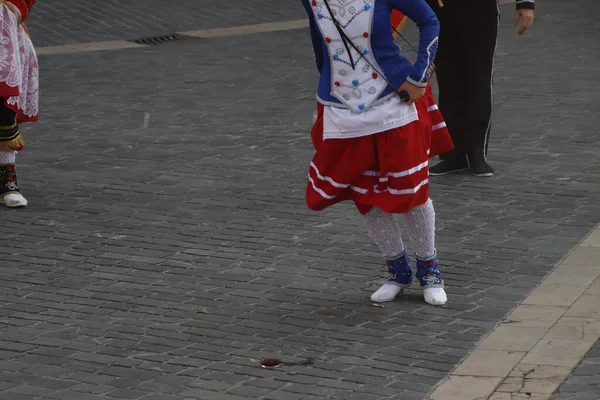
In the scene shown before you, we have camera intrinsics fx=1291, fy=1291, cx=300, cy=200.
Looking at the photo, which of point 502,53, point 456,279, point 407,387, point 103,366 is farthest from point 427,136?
point 502,53

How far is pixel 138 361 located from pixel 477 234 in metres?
2.56

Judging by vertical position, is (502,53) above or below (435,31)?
below

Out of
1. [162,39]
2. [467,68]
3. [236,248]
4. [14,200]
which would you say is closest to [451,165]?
[467,68]

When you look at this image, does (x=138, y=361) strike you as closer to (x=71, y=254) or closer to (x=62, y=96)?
(x=71, y=254)

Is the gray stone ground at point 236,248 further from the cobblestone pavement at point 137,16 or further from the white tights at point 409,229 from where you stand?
the cobblestone pavement at point 137,16

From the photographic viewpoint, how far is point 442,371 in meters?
5.35

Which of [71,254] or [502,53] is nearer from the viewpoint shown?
[71,254]

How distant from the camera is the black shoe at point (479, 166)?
28.7ft

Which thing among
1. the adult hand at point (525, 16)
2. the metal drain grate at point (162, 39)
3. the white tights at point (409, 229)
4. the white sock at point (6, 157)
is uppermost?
the adult hand at point (525, 16)

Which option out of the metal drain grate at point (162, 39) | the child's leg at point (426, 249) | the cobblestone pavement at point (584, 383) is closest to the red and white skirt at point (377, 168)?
the child's leg at point (426, 249)

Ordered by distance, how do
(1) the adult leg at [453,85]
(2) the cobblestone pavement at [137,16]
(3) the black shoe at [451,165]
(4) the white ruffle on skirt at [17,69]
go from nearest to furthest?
(4) the white ruffle on skirt at [17,69] → (1) the adult leg at [453,85] → (3) the black shoe at [451,165] → (2) the cobblestone pavement at [137,16]

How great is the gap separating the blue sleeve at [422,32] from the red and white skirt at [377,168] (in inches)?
8.6

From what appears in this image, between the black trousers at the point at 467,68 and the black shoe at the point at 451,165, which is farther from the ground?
the black trousers at the point at 467,68

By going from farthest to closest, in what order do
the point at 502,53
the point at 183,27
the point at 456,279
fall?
the point at 183,27
the point at 502,53
the point at 456,279
